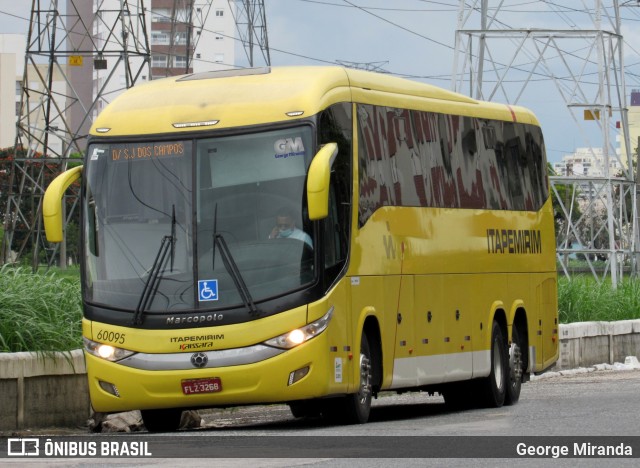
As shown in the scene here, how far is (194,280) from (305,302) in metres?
1.05

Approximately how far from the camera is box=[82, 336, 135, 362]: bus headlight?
15.6 m

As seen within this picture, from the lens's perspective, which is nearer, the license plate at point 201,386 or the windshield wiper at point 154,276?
the license plate at point 201,386

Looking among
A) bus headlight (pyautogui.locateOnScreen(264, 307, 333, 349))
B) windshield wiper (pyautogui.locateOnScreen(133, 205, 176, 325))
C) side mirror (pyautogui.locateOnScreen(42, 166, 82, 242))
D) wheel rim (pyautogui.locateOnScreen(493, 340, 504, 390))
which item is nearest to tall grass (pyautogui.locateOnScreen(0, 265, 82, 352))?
side mirror (pyautogui.locateOnScreen(42, 166, 82, 242))

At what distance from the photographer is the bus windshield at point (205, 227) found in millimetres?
15328

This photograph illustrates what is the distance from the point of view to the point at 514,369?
21391mm

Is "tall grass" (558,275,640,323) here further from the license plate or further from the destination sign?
the license plate

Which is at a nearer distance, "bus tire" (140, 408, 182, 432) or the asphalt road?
Answer: the asphalt road

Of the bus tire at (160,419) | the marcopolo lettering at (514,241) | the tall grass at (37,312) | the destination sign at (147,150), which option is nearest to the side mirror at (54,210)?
the destination sign at (147,150)

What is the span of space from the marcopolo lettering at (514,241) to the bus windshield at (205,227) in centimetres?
558

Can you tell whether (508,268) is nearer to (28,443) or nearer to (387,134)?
(387,134)

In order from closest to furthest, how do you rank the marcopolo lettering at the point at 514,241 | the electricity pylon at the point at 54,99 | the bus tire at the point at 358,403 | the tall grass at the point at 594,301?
the bus tire at the point at 358,403, the marcopolo lettering at the point at 514,241, the tall grass at the point at 594,301, the electricity pylon at the point at 54,99

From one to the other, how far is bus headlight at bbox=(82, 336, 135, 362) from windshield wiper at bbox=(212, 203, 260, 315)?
3.88 feet

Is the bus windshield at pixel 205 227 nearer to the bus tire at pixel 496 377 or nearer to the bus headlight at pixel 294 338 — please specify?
the bus headlight at pixel 294 338

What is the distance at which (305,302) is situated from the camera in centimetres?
1523
